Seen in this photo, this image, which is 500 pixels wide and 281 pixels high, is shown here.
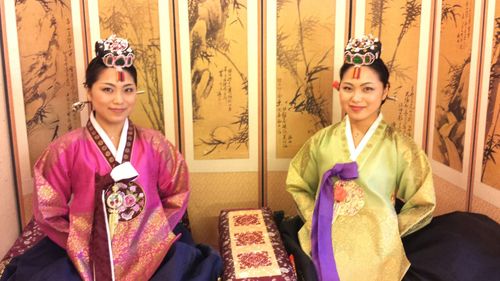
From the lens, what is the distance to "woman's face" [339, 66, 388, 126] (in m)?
1.88

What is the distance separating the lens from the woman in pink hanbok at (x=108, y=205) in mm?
1690

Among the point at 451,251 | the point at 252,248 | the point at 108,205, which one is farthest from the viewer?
the point at 252,248

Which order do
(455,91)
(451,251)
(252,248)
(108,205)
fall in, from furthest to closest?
(455,91), (252,248), (108,205), (451,251)

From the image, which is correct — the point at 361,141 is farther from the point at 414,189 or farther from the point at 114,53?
the point at 114,53

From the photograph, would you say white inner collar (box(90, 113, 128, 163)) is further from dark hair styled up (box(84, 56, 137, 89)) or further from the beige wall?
the beige wall

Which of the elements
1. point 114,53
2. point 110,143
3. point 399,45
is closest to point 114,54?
point 114,53

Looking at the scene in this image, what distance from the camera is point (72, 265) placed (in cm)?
167

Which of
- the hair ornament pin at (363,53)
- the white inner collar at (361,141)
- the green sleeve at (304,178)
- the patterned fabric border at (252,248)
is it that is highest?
the hair ornament pin at (363,53)

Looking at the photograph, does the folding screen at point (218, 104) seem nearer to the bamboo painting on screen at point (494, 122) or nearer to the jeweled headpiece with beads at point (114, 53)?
the jeweled headpiece with beads at point (114, 53)

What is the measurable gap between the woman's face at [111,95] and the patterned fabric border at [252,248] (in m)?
0.78

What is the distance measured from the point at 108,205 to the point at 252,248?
672 millimetres

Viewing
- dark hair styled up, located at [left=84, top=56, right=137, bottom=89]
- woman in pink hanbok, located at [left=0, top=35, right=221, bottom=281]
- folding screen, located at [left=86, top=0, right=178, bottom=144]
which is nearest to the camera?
woman in pink hanbok, located at [left=0, top=35, right=221, bottom=281]

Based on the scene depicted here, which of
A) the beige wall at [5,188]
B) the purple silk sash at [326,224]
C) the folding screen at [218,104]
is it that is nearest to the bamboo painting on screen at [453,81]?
the purple silk sash at [326,224]

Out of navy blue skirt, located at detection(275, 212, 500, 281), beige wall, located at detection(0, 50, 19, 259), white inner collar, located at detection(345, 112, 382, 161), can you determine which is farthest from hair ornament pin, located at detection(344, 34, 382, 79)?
beige wall, located at detection(0, 50, 19, 259)
